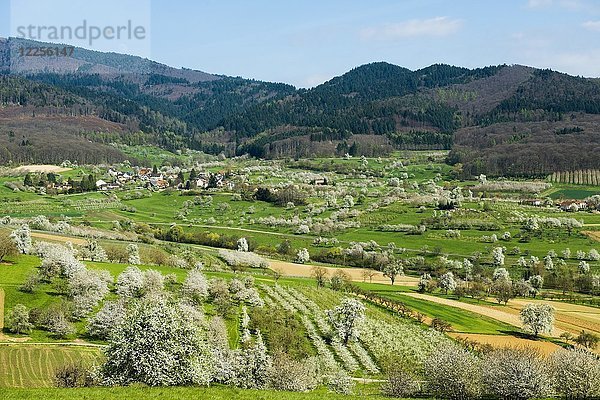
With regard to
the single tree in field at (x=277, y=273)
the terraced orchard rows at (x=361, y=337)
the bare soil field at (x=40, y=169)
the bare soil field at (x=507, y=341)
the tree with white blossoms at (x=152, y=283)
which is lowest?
the bare soil field at (x=507, y=341)

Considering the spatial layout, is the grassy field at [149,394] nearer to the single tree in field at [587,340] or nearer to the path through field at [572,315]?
the single tree in field at [587,340]

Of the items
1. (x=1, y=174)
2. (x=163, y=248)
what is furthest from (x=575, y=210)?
(x=1, y=174)

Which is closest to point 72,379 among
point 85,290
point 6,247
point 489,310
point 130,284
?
point 85,290

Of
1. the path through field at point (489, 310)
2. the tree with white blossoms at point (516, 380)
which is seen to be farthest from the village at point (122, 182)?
the tree with white blossoms at point (516, 380)

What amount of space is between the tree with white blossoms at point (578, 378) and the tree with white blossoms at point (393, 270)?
46.1m

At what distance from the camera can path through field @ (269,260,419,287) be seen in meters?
83.6

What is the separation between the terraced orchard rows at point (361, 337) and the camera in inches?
1905

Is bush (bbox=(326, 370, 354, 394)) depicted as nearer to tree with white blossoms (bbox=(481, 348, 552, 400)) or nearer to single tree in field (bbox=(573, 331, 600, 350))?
tree with white blossoms (bbox=(481, 348, 552, 400))

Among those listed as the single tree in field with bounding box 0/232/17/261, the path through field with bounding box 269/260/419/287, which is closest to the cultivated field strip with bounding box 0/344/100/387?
the single tree in field with bounding box 0/232/17/261

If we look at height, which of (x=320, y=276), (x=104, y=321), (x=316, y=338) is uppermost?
(x=104, y=321)

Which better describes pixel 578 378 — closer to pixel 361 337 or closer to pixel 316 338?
pixel 361 337

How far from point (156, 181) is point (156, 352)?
150792mm

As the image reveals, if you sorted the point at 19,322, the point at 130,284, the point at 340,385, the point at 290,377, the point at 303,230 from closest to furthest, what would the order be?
1. the point at 290,377
2. the point at 340,385
3. the point at 19,322
4. the point at 130,284
5. the point at 303,230

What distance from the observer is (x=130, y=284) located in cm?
5809
